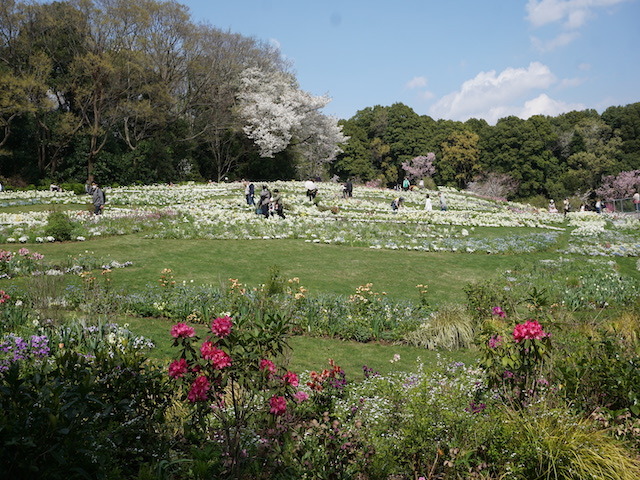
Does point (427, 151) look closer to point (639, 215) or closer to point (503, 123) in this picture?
point (503, 123)

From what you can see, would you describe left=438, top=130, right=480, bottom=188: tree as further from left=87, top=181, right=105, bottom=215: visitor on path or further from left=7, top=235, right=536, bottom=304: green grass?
left=87, top=181, right=105, bottom=215: visitor on path

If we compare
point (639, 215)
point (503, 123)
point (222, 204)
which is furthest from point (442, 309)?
point (503, 123)

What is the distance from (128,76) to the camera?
3609 centimetres

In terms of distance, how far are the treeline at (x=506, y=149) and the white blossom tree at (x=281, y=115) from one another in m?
13.2

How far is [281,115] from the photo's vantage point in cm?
4566

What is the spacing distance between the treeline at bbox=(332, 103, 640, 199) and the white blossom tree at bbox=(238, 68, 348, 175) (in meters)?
13.2

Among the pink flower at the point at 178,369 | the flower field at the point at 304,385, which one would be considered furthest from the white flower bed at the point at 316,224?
the pink flower at the point at 178,369

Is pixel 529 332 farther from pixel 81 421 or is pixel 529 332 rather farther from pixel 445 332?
pixel 81 421

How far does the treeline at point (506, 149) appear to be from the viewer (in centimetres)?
5947

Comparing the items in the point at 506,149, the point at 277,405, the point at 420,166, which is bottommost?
the point at 277,405

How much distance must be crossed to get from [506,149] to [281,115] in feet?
106

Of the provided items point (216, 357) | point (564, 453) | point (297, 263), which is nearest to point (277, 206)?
point (297, 263)

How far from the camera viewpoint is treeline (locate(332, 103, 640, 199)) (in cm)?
5947

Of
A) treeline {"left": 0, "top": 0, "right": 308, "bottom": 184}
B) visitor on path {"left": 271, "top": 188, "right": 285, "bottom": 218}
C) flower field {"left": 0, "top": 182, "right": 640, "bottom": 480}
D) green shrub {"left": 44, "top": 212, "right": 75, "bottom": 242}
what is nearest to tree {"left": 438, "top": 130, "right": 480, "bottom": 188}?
treeline {"left": 0, "top": 0, "right": 308, "bottom": 184}
